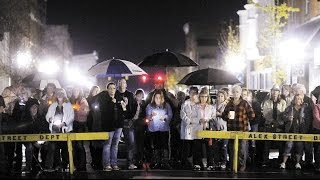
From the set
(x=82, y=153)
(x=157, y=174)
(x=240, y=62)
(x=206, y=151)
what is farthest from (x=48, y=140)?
(x=240, y=62)

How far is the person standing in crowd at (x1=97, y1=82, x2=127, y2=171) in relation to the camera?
16328 mm

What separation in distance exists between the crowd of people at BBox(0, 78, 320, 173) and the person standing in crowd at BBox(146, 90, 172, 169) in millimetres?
27

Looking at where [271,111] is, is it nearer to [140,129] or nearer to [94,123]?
[140,129]

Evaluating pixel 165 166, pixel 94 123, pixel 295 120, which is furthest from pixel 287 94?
pixel 94 123

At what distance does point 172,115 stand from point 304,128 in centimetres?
355

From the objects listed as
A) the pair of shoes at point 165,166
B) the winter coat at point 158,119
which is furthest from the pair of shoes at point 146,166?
the winter coat at point 158,119

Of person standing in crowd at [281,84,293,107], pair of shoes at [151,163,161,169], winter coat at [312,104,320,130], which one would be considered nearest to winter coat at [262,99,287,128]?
person standing in crowd at [281,84,293,107]

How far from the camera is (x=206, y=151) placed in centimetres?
1711

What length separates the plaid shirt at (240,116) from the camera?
16.2m

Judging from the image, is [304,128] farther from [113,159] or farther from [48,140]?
[48,140]

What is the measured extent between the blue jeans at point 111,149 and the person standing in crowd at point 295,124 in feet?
14.9

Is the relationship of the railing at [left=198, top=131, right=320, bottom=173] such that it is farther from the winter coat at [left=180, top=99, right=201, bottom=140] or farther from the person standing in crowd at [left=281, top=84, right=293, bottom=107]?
the person standing in crowd at [left=281, top=84, right=293, bottom=107]

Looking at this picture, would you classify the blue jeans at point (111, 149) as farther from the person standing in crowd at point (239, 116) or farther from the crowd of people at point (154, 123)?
the person standing in crowd at point (239, 116)

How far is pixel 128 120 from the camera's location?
17.1m
